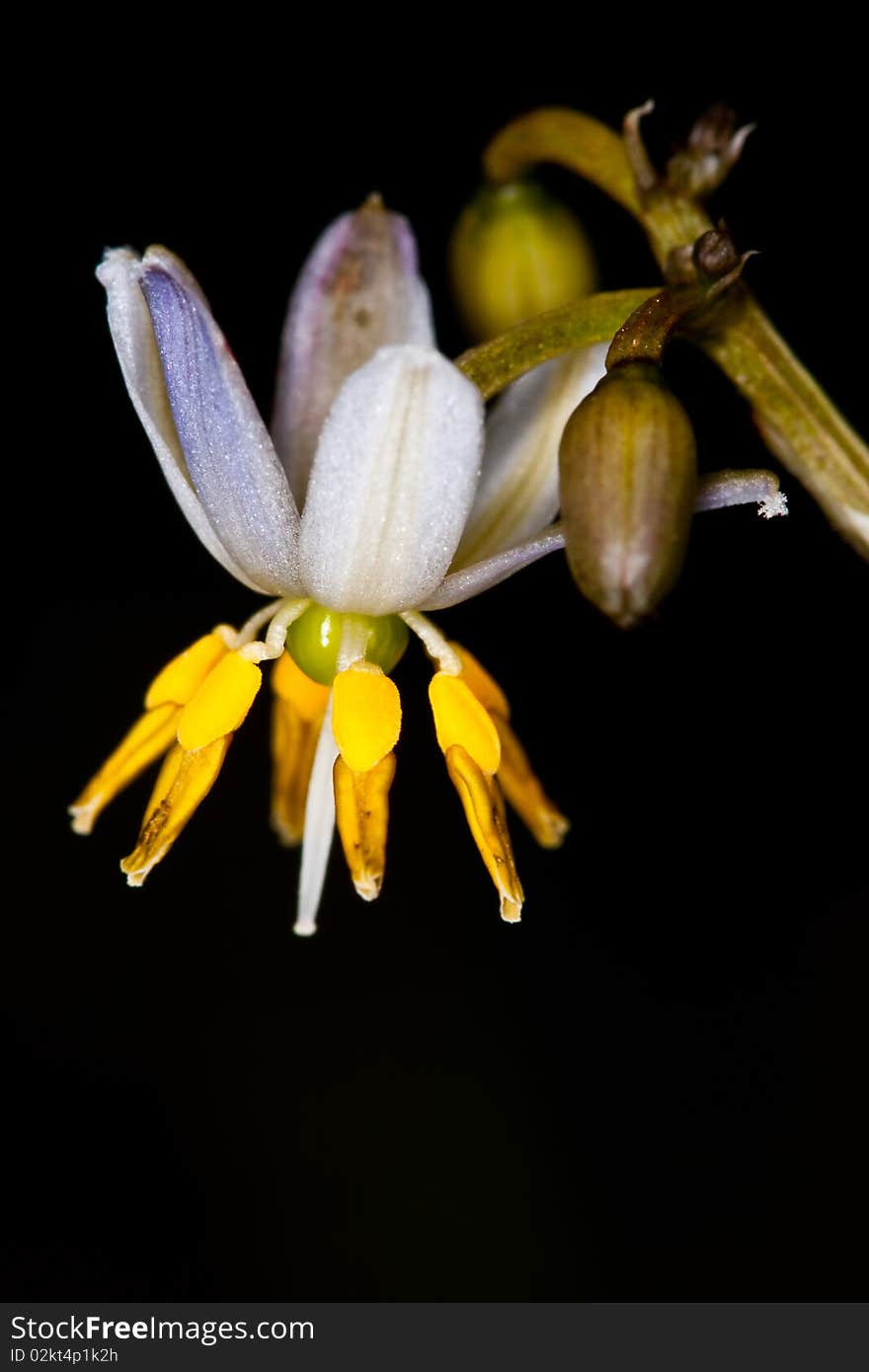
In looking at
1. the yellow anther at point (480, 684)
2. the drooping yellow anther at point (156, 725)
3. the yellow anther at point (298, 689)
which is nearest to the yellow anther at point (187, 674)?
the drooping yellow anther at point (156, 725)

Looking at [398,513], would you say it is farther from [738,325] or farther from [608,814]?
[608,814]

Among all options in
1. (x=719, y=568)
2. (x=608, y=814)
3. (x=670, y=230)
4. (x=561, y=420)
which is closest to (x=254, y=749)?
(x=608, y=814)

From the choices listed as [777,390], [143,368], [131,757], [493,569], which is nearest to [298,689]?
[131,757]

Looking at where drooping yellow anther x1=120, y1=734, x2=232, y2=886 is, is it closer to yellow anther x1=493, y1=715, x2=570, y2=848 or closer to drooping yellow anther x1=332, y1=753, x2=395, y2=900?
drooping yellow anther x1=332, y1=753, x2=395, y2=900

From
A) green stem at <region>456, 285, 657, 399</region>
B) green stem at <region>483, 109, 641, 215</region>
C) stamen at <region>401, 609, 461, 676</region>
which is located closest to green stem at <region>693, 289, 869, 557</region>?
green stem at <region>456, 285, 657, 399</region>
